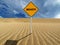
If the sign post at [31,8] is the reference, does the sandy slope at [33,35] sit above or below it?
below

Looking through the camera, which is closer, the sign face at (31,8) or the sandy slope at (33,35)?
the sandy slope at (33,35)

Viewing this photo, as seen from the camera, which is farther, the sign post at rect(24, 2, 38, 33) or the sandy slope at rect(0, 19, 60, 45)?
the sign post at rect(24, 2, 38, 33)

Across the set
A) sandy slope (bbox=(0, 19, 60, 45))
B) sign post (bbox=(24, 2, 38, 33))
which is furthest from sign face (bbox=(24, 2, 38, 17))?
sandy slope (bbox=(0, 19, 60, 45))

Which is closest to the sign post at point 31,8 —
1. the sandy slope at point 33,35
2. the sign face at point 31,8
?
the sign face at point 31,8

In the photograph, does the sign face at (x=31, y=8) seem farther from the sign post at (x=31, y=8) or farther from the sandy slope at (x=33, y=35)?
the sandy slope at (x=33, y=35)

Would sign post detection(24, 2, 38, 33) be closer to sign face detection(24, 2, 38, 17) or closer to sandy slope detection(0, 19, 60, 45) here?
sign face detection(24, 2, 38, 17)

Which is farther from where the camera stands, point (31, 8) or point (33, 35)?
point (31, 8)

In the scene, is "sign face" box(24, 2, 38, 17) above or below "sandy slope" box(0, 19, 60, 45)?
above

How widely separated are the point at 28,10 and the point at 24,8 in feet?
0.89

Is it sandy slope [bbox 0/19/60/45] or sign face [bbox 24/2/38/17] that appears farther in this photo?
sign face [bbox 24/2/38/17]

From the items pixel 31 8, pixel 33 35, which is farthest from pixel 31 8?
pixel 33 35

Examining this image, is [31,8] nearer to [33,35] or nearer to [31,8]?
[31,8]

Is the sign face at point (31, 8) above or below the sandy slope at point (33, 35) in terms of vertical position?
above

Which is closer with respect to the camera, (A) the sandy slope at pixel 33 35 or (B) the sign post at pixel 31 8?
(A) the sandy slope at pixel 33 35
